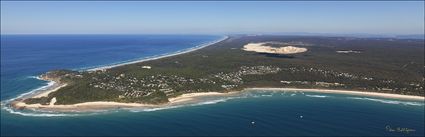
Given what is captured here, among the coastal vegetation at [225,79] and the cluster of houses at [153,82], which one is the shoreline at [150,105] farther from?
the cluster of houses at [153,82]

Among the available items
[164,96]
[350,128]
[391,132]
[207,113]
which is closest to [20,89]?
[164,96]

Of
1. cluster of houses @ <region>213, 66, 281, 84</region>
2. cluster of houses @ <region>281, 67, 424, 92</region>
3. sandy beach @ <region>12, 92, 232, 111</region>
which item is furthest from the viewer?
cluster of houses @ <region>213, 66, 281, 84</region>

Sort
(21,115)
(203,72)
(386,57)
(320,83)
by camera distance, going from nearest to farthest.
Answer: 1. (21,115)
2. (320,83)
3. (203,72)
4. (386,57)

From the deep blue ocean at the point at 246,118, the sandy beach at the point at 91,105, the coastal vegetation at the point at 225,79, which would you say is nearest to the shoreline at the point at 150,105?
the sandy beach at the point at 91,105

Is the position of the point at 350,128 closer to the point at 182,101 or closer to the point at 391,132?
the point at 391,132

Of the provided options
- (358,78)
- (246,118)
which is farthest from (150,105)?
(358,78)

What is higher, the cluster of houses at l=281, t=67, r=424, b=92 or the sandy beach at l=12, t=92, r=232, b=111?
the cluster of houses at l=281, t=67, r=424, b=92

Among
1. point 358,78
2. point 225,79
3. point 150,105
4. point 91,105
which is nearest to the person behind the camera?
point 91,105

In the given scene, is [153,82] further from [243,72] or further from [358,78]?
[358,78]

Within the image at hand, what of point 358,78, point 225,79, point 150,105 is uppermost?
point 358,78

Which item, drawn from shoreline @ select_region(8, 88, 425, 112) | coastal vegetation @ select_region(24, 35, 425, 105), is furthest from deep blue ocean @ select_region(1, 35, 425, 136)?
coastal vegetation @ select_region(24, 35, 425, 105)

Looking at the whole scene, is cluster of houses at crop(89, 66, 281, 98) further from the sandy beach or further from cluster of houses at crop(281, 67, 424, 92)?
cluster of houses at crop(281, 67, 424, 92)
